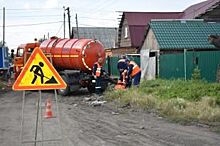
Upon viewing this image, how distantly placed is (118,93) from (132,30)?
2844 cm

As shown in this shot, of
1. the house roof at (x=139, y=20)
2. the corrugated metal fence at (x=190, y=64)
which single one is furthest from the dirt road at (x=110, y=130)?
the house roof at (x=139, y=20)

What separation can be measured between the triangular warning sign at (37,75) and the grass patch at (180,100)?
4849 mm

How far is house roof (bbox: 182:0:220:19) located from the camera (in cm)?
3912

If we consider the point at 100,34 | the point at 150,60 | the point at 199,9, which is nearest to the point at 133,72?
the point at 150,60

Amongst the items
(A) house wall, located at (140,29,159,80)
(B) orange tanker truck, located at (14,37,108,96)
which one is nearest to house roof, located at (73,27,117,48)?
(A) house wall, located at (140,29,159,80)

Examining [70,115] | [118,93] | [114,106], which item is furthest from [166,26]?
[70,115]

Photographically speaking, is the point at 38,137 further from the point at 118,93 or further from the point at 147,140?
the point at 118,93

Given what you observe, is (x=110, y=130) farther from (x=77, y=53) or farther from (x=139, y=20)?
(x=139, y=20)

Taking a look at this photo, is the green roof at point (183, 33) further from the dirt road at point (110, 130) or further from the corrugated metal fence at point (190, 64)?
the dirt road at point (110, 130)

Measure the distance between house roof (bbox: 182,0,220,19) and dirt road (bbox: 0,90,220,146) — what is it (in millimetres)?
27000

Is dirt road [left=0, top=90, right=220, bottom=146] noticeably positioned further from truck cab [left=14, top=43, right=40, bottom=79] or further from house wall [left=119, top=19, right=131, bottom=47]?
house wall [left=119, top=19, right=131, bottom=47]

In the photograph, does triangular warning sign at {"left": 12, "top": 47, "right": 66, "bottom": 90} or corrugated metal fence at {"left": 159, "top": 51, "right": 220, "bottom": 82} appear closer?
triangular warning sign at {"left": 12, "top": 47, "right": 66, "bottom": 90}

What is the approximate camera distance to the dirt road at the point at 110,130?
8930 millimetres

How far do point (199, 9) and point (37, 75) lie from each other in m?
35.8
